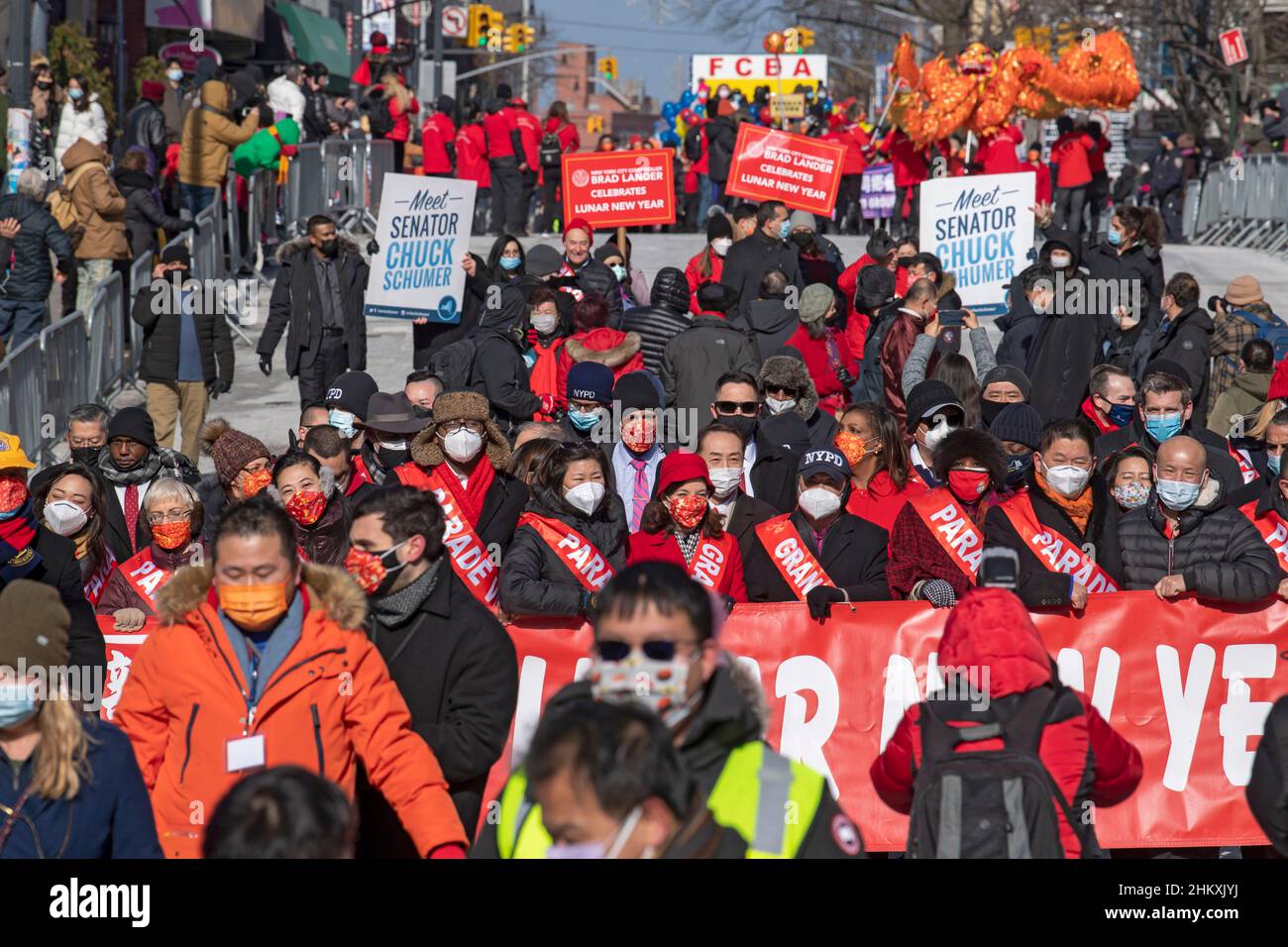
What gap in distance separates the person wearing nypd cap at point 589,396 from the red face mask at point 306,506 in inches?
81.5

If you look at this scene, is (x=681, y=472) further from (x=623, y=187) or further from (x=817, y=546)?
(x=623, y=187)

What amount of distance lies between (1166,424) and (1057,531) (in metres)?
1.56

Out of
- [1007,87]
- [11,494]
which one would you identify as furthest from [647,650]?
[1007,87]

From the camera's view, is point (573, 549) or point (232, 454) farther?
point (232, 454)

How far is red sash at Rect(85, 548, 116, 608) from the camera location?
734 cm

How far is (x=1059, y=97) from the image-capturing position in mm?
22422

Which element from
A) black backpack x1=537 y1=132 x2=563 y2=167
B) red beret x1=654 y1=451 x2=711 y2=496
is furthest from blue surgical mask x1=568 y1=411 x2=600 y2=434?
black backpack x1=537 y1=132 x2=563 y2=167

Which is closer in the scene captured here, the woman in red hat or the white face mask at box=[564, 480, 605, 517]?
the white face mask at box=[564, 480, 605, 517]

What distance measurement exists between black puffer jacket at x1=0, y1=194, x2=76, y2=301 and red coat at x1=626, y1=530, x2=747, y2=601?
8.49 m

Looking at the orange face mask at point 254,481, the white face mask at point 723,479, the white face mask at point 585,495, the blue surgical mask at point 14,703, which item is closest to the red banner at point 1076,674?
the white face mask at point 585,495

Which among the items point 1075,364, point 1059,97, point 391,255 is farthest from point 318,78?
point 1075,364

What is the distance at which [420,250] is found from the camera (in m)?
13.5

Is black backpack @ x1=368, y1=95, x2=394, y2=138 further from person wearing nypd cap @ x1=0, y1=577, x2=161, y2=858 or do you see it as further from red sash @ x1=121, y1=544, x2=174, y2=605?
person wearing nypd cap @ x1=0, y1=577, x2=161, y2=858

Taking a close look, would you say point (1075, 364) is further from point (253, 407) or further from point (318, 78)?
point (318, 78)
